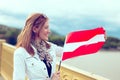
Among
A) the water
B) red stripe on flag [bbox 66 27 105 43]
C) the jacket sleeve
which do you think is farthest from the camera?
the water

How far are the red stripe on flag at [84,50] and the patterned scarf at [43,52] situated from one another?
0.68 ft

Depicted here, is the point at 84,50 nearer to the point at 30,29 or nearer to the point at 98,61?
the point at 30,29

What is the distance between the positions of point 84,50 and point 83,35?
112mm

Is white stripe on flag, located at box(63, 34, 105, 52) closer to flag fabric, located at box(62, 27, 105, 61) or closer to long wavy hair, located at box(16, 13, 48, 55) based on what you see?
flag fabric, located at box(62, 27, 105, 61)

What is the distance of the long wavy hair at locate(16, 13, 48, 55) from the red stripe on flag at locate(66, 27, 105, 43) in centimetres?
27

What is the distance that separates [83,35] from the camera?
2.56m

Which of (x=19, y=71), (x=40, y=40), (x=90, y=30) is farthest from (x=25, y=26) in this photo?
(x=90, y=30)

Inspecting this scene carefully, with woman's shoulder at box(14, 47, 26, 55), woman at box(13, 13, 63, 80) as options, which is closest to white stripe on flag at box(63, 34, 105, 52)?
woman at box(13, 13, 63, 80)

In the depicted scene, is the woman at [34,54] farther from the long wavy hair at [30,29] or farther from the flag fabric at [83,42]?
the flag fabric at [83,42]

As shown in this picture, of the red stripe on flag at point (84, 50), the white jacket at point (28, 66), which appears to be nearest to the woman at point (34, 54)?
the white jacket at point (28, 66)

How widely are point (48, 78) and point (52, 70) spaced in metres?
0.06

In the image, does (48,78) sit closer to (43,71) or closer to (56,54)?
(43,71)

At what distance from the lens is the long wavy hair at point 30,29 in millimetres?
2307

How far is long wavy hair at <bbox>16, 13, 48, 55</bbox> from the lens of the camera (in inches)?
90.8
